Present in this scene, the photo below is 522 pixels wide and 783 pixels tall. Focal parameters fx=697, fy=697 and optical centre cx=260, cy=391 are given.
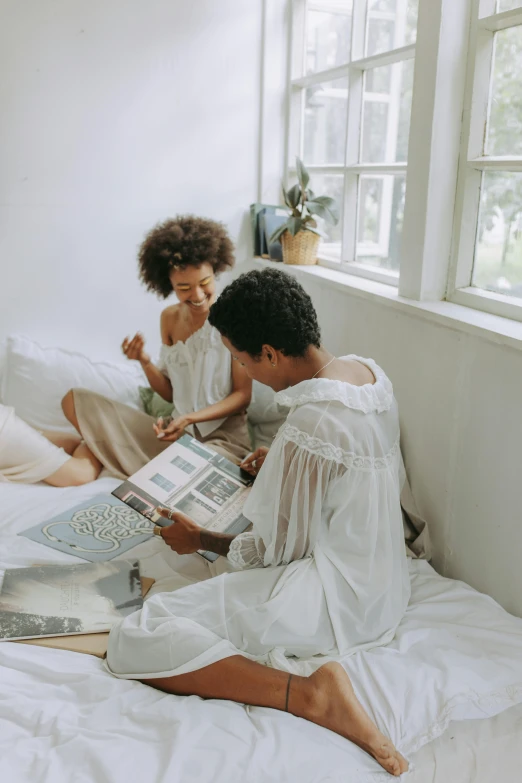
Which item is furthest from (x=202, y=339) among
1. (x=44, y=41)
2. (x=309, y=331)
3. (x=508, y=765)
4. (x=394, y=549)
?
(x=508, y=765)

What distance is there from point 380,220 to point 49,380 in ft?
4.37

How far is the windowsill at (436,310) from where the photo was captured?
1.51m

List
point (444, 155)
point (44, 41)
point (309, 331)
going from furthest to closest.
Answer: point (44, 41) < point (444, 155) < point (309, 331)

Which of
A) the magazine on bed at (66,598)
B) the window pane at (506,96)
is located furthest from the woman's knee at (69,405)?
the window pane at (506,96)

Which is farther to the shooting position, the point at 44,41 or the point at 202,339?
the point at 44,41

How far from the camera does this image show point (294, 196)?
8.27 feet

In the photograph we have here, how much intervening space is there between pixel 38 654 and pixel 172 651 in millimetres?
315

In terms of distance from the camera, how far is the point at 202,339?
227 cm

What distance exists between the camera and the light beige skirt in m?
2.26

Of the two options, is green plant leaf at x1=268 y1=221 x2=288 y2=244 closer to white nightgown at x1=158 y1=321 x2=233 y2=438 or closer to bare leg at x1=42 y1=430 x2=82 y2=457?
white nightgown at x1=158 y1=321 x2=233 y2=438

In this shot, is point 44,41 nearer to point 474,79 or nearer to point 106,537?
point 474,79

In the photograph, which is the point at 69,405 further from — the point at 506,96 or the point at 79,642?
the point at 506,96

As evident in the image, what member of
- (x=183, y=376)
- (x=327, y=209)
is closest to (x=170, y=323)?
(x=183, y=376)

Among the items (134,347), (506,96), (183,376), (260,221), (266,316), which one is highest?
(506,96)
